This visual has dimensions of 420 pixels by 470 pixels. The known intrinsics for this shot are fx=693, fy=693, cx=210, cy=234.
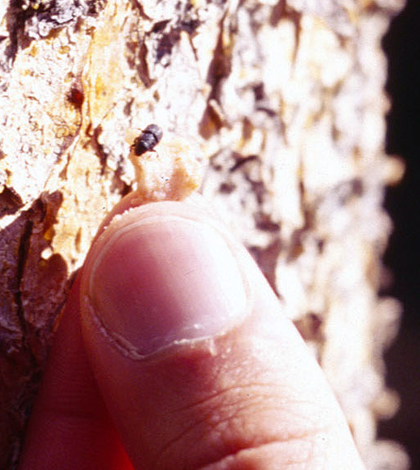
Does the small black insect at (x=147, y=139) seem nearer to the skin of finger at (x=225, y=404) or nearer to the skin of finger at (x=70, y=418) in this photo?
the skin of finger at (x=225, y=404)

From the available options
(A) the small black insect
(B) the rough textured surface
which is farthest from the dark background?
(A) the small black insect

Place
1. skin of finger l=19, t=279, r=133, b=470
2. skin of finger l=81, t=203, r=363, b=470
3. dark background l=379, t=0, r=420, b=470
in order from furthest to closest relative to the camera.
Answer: dark background l=379, t=0, r=420, b=470, skin of finger l=19, t=279, r=133, b=470, skin of finger l=81, t=203, r=363, b=470

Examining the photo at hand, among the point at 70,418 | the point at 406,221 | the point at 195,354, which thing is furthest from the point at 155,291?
the point at 406,221

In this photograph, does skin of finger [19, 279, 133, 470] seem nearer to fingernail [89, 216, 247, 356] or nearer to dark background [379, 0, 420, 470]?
fingernail [89, 216, 247, 356]

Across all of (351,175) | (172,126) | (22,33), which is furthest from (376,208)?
(22,33)

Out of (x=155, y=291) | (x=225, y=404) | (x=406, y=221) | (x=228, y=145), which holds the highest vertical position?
(x=228, y=145)

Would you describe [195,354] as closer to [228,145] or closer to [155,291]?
[155,291]

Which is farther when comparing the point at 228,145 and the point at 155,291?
the point at 228,145

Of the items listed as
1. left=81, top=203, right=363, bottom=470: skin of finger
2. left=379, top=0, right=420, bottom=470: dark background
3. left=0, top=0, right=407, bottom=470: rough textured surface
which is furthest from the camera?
left=379, top=0, right=420, bottom=470: dark background
